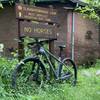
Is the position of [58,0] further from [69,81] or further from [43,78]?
[43,78]

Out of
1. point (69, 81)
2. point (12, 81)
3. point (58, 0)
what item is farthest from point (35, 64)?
point (58, 0)

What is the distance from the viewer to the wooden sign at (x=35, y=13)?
9.42 m

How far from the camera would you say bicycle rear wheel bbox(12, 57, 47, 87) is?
872cm

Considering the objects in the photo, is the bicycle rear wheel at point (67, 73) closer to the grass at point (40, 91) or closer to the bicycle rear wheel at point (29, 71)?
the grass at point (40, 91)

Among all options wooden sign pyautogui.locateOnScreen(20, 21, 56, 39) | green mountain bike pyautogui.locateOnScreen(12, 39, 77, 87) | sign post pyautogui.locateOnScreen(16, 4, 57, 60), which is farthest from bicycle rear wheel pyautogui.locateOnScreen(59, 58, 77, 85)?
wooden sign pyautogui.locateOnScreen(20, 21, 56, 39)

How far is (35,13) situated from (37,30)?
0.45 meters

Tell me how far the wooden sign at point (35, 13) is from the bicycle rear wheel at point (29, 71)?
1.17 m

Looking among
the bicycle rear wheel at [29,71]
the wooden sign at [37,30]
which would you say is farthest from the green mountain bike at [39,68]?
the wooden sign at [37,30]

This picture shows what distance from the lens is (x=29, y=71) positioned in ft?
30.4

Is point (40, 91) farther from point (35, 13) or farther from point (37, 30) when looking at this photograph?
point (35, 13)

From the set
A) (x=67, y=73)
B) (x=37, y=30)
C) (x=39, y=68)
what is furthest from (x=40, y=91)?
(x=67, y=73)

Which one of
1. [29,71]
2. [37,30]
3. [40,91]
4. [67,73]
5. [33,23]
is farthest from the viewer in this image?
[67,73]

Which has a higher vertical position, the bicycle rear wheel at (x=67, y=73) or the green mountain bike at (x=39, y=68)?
the green mountain bike at (x=39, y=68)

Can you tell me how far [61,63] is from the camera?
10328 millimetres
